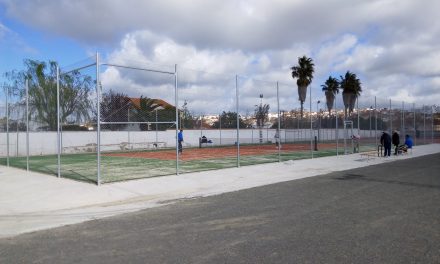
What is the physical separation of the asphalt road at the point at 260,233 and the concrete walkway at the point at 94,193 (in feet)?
2.71

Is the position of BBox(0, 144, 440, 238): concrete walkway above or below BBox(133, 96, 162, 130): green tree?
below

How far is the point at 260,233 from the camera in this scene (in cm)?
691

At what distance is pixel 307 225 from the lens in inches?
291

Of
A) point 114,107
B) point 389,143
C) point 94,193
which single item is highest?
point 114,107

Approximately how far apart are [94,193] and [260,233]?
6.20 m

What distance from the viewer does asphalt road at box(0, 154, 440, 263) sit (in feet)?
18.7

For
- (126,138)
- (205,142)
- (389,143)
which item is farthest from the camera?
(205,142)

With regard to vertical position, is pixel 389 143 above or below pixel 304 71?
below

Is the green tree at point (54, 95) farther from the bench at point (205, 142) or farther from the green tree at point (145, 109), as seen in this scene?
the bench at point (205, 142)

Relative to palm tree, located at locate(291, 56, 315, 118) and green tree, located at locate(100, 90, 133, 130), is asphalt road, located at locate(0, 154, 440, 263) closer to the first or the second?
green tree, located at locate(100, 90, 133, 130)

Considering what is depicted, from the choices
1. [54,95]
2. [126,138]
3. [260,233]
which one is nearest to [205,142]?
[126,138]

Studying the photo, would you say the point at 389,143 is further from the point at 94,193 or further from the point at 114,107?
the point at 94,193

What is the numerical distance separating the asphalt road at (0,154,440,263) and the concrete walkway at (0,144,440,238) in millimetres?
825

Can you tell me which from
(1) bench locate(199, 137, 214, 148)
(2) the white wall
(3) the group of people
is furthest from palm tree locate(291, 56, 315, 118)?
(3) the group of people
